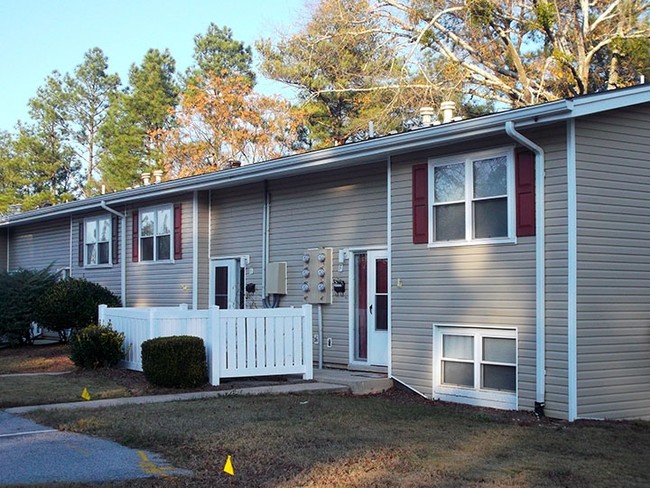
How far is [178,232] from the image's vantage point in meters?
17.7

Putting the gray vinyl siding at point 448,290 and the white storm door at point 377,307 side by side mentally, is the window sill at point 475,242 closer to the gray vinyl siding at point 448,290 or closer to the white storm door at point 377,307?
the gray vinyl siding at point 448,290

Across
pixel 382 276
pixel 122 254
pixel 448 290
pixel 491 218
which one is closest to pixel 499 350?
pixel 448 290

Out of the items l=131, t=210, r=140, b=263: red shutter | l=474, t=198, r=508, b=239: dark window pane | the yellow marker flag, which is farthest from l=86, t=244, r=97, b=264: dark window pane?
the yellow marker flag

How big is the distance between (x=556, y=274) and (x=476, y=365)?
185 centimetres

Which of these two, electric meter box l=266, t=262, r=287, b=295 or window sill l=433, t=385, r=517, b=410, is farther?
electric meter box l=266, t=262, r=287, b=295

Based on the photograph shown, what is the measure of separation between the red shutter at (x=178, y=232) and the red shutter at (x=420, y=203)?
717 cm

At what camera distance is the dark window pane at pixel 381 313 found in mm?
13102

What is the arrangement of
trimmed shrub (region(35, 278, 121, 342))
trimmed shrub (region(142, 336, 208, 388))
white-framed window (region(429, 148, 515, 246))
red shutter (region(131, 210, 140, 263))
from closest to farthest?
1. white-framed window (region(429, 148, 515, 246))
2. trimmed shrub (region(142, 336, 208, 388))
3. trimmed shrub (region(35, 278, 121, 342))
4. red shutter (region(131, 210, 140, 263))

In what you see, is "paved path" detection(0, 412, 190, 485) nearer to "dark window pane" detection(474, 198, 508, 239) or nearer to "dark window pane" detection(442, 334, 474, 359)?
"dark window pane" detection(442, 334, 474, 359)

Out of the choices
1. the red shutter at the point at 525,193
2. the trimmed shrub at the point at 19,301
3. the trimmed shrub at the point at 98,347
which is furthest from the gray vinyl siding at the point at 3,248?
the red shutter at the point at 525,193

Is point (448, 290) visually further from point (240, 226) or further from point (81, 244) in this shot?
point (81, 244)

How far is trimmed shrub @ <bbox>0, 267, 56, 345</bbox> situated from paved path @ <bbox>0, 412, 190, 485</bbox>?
10756 millimetres

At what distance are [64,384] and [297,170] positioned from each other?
17.1 feet

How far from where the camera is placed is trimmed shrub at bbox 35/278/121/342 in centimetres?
1761
